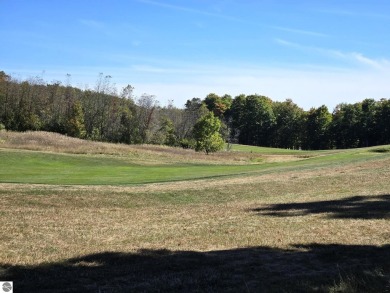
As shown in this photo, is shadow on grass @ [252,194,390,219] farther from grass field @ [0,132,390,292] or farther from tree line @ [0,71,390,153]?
tree line @ [0,71,390,153]

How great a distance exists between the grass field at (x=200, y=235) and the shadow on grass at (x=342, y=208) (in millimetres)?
47

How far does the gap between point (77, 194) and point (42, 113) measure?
74349mm

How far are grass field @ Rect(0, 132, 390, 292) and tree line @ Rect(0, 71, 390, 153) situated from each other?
53611 mm

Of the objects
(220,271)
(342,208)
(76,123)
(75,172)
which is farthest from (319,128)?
(220,271)

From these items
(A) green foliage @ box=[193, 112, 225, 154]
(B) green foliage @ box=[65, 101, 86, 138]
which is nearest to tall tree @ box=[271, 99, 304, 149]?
(A) green foliage @ box=[193, 112, 225, 154]

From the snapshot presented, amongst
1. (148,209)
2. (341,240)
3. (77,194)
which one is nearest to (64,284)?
(341,240)

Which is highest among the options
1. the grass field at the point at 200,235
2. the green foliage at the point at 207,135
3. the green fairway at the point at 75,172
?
the green foliage at the point at 207,135

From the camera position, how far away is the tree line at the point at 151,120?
282 feet

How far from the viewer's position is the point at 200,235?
42.9 feet

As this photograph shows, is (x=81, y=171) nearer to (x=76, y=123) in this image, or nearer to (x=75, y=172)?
(x=75, y=172)

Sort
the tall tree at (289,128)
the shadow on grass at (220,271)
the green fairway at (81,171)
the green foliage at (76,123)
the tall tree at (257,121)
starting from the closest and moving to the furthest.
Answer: the shadow on grass at (220,271), the green fairway at (81,171), the green foliage at (76,123), the tall tree at (289,128), the tall tree at (257,121)

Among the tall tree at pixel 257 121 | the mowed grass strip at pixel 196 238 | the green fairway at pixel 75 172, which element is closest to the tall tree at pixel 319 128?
the tall tree at pixel 257 121

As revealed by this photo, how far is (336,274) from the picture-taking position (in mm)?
7902

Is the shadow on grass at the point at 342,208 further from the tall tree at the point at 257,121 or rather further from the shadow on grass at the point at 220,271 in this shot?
the tall tree at the point at 257,121
